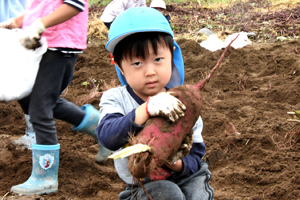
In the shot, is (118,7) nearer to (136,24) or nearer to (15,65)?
(15,65)

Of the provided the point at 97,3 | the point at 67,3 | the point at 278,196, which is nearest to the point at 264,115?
the point at 278,196

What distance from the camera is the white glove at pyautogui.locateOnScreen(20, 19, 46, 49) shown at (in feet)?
6.57

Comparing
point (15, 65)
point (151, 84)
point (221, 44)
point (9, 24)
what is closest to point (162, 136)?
point (151, 84)

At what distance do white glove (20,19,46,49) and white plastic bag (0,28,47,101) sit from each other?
37 mm

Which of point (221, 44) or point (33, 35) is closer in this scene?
point (33, 35)

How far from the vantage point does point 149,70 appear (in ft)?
4.99

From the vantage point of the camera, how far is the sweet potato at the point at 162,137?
129 cm

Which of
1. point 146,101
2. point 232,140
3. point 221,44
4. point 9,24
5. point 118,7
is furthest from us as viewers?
point 221,44

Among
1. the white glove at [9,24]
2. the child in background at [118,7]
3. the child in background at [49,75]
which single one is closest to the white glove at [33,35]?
the child in background at [49,75]

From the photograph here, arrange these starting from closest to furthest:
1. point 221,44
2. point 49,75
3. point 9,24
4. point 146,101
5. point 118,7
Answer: point 146,101, point 49,75, point 9,24, point 118,7, point 221,44

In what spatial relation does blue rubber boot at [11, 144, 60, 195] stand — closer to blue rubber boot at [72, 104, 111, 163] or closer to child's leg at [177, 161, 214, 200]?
blue rubber boot at [72, 104, 111, 163]

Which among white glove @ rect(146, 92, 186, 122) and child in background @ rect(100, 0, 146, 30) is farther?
child in background @ rect(100, 0, 146, 30)

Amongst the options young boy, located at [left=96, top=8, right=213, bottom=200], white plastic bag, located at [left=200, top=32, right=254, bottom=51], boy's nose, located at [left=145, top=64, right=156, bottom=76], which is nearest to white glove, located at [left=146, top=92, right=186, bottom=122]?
young boy, located at [left=96, top=8, right=213, bottom=200]

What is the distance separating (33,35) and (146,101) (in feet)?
3.26
